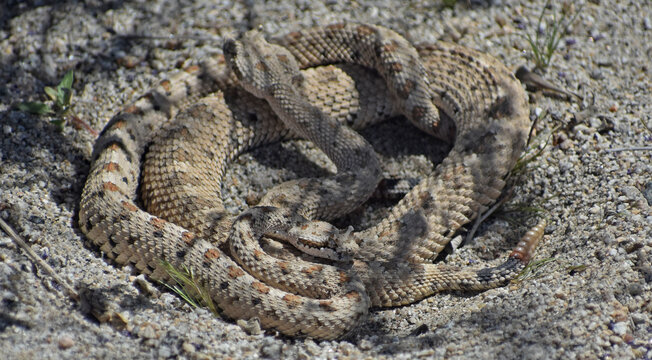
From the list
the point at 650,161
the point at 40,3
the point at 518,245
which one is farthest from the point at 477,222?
the point at 40,3

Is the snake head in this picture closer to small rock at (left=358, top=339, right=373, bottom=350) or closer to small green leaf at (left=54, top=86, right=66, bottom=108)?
small green leaf at (left=54, top=86, right=66, bottom=108)

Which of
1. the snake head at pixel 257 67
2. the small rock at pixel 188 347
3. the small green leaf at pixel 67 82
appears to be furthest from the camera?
the snake head at pixel 257 67

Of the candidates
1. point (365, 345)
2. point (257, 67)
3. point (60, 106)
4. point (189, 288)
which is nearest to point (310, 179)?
point (257, 67)

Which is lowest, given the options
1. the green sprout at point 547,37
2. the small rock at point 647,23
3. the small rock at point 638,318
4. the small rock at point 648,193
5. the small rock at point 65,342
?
the small rock at point 65,342

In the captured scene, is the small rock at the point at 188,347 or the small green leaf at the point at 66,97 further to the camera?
the small green leaf at the point at 66,97

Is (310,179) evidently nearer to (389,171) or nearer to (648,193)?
(389,171)

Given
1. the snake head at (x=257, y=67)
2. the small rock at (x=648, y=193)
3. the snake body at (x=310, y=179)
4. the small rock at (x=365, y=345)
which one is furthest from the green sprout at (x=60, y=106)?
the small rock at (x=648, y=193)

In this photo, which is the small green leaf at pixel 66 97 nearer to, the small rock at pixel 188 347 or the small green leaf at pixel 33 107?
the small green leaf at pixel 33 107

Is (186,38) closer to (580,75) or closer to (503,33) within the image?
(503,33)
